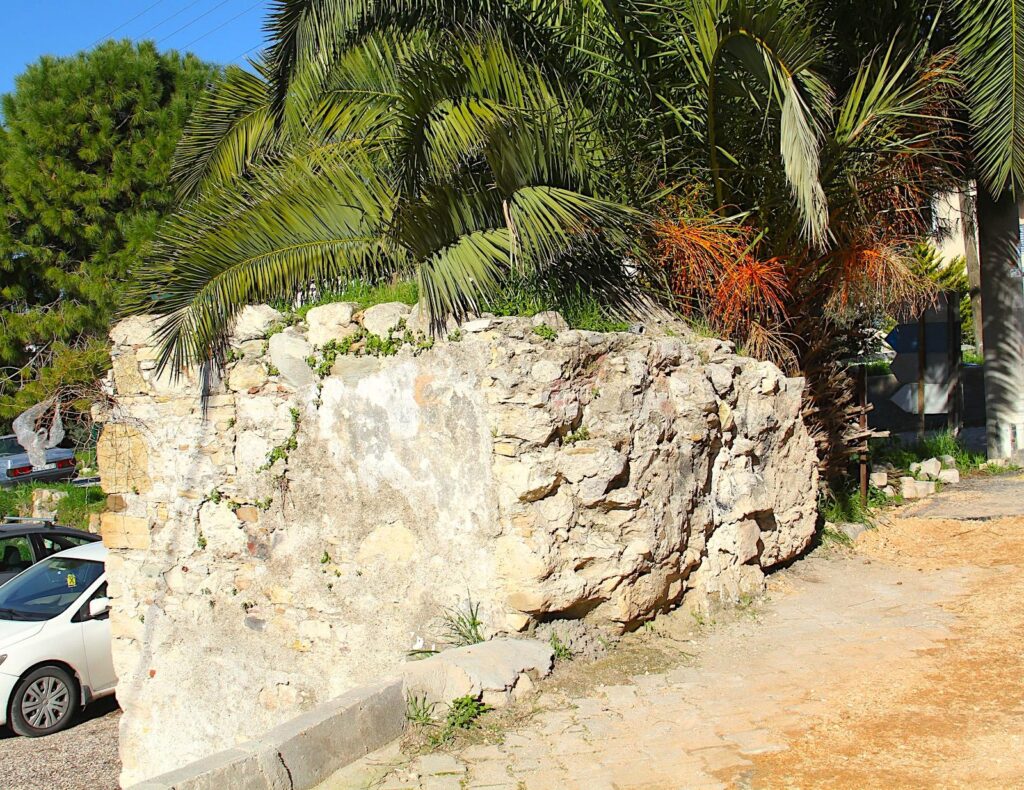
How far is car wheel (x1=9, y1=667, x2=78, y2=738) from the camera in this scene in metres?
8.37

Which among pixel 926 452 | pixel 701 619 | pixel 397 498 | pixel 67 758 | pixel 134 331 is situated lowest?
pixel 67 758

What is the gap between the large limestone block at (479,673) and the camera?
4168 millimetres

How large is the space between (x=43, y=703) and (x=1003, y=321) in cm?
1004

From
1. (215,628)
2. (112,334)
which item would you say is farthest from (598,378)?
(112,334)

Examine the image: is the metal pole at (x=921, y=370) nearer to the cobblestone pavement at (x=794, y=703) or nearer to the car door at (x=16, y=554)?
the cobblestone pavement at (x=794, y=703)

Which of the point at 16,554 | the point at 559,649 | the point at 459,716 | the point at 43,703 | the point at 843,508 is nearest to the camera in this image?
the point at 459,716

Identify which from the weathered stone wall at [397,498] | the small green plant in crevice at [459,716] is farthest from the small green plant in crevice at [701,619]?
the small green plant in crevice at [459,716]

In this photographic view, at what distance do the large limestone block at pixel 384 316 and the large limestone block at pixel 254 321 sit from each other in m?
0.72

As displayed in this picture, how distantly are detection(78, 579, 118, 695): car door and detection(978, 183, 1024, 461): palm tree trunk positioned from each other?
8981mm

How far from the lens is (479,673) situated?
4246mm

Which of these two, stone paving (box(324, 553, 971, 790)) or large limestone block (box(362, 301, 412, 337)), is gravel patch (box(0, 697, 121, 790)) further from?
stone paving (box(324, 553, 971, 790))

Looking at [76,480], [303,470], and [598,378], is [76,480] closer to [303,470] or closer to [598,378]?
[303,470]

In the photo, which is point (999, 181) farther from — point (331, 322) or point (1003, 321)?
point (331, 322)

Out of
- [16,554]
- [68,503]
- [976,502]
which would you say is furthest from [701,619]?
[68,503]
